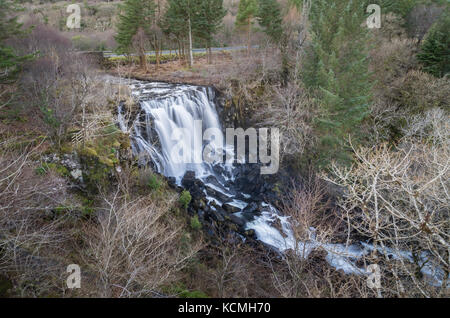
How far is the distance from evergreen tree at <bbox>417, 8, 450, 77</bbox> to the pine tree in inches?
440

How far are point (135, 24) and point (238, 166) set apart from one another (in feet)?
51.6

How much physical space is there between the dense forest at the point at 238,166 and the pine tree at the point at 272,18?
131 millimetres

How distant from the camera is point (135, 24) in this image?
73.9 feet

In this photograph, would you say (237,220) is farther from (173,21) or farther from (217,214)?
(173,21)

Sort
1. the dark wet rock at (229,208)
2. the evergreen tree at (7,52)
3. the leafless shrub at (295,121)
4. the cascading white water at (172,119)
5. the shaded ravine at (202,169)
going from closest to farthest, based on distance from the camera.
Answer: the evergreen tree at (7,52) → the shaded ravine at (202,169) → the dark wet rock at (229,208) → the cascading white water at (172,119) → the leafless shrub at (295,121)

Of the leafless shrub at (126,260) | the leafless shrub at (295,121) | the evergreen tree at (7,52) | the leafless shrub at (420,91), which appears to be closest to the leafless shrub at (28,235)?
the leafless shrub at (126,260)

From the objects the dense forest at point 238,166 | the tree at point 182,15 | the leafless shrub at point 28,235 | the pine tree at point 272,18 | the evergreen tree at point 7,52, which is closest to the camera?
the leafless shrub at point 28,235

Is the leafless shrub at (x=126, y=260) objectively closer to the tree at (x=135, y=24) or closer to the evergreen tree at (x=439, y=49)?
the tree at (x=135, y=24)

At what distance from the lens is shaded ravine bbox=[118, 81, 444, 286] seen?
549 inches

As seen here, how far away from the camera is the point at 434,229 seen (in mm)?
6602

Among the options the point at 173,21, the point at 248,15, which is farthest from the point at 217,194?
the point at 248,15

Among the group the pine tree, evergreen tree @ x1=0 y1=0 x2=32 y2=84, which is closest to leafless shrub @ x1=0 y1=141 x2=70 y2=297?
evergreen tree @ x1=0 y1=0 x2=32 y2=84

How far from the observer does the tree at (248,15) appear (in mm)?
25122
